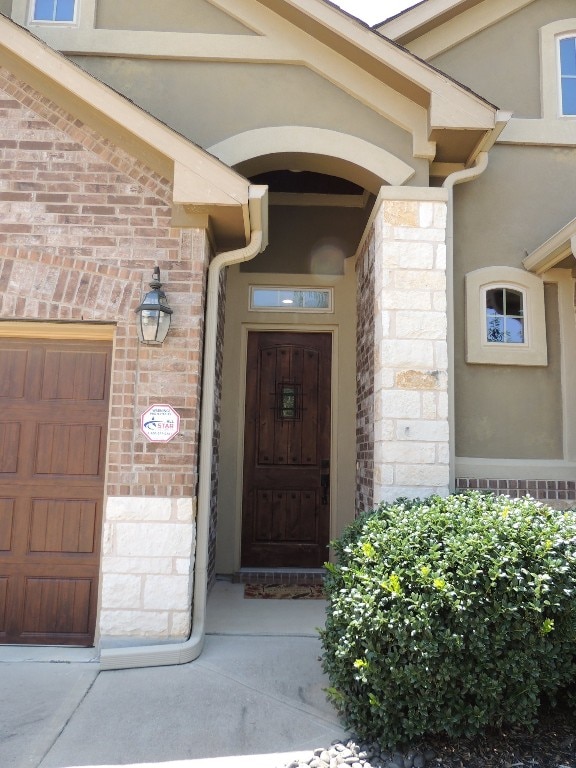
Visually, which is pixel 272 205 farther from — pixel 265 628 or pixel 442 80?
pixel 265 628

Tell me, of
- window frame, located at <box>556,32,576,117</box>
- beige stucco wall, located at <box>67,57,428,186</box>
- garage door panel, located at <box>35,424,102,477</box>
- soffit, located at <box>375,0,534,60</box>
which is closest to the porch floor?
garage door panel, located at <box>35,424,102,477</box>

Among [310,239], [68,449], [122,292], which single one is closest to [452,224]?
[310,239]

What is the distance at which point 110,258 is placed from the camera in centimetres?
439

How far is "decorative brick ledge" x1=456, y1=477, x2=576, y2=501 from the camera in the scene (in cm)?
480

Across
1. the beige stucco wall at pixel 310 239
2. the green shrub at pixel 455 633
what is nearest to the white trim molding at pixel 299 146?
the beige stucco wall at pixel 310 239

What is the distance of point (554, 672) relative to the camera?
3061mm

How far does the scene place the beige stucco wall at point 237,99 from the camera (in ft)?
16.6

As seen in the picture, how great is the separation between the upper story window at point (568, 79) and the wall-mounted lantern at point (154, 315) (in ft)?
13.7

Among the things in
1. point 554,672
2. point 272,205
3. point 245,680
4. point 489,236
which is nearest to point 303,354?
point 272,205

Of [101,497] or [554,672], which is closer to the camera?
[554,672]

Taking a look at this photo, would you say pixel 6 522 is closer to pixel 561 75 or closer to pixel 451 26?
pixel 451 26

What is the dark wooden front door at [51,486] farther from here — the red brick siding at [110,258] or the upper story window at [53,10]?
the upper story window at [53,10]

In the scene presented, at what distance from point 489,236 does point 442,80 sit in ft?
4.52

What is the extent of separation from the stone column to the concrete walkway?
1523 millimetres
